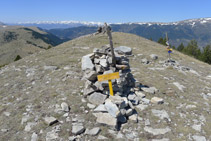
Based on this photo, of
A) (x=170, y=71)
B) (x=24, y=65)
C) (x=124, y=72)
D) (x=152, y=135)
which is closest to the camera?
(x=152, y=135)

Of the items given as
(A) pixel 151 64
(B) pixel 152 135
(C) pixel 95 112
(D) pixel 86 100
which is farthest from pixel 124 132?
(A) pixel 151 64

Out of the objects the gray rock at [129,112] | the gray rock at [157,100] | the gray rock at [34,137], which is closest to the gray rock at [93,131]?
the gray rock at [129,112]

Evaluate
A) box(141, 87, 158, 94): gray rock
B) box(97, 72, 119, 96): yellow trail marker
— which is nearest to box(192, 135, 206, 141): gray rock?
box(141, 87, 158, 94): gray rock

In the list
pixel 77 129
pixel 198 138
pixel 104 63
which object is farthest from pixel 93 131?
pixel 198 138

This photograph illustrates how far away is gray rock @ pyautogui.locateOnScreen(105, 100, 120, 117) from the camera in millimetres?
7377

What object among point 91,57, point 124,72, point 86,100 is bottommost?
point 86,100

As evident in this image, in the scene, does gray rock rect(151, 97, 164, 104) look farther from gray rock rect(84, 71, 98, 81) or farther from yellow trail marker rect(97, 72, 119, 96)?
gray rock rect(84, 71, 98, 81)

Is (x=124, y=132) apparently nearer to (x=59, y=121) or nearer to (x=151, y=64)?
(x=59, y=121)

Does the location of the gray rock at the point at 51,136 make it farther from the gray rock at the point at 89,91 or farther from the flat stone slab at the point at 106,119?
the gray rock at the point at 89,91

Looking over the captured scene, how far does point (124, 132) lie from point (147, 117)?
1868 mm

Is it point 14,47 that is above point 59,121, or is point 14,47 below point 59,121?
below

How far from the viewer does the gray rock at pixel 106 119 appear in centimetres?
711

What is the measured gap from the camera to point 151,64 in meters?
18.8

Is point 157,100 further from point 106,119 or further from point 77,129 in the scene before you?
point 77,129
